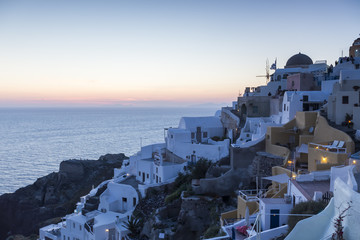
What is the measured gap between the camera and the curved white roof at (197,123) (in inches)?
1449

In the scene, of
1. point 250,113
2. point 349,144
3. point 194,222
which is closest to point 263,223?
point 349,144

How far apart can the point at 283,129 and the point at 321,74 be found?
41.0ft

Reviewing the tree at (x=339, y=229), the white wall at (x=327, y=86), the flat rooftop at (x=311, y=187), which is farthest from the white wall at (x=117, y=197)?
the tree at (x=339, y=229)

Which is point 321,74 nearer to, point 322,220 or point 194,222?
point 194,222

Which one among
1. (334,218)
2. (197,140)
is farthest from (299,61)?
(334,218)

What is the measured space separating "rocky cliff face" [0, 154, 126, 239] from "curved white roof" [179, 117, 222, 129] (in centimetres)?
1907

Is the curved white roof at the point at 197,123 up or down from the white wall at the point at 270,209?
up

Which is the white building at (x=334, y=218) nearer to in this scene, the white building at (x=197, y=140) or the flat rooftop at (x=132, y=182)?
the white building at (x=197, y=140)

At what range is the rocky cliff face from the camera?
42281 mm

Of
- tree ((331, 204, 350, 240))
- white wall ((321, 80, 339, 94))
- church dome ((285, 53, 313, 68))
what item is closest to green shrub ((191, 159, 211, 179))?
white wall ((321, 80, 339, 94))

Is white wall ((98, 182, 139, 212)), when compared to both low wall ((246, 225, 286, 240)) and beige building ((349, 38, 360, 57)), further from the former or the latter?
beige building ((349, 38, 360, 57))

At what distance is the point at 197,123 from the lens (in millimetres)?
37281

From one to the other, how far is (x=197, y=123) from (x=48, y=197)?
81.0ft

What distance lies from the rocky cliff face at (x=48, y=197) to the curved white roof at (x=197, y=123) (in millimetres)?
19066
